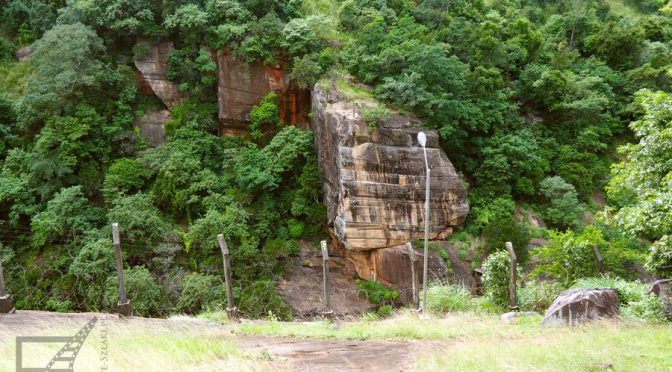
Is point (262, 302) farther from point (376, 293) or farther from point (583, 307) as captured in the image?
point (583, 307)

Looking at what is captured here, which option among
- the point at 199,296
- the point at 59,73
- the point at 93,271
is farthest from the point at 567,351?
the point at 59,73

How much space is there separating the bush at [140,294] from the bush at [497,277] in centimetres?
1033

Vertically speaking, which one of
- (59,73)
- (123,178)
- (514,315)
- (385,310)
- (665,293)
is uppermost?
(59,73)

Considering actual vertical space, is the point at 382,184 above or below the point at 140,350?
above

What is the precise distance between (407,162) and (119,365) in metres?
14.3

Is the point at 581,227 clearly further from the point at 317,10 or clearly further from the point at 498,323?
the point at 317,10

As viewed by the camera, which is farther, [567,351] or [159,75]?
[159,75]

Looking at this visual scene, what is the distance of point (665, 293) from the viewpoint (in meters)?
7.68

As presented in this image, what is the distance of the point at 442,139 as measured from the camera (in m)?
20.4

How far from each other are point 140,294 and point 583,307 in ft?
42.5

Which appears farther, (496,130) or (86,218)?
(496,130)

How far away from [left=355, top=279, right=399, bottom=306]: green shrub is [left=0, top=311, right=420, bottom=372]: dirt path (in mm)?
9313

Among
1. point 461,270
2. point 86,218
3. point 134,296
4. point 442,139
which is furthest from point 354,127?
point 86,218

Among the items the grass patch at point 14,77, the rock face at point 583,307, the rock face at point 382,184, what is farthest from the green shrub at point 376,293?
the grass patch at point 14,77
